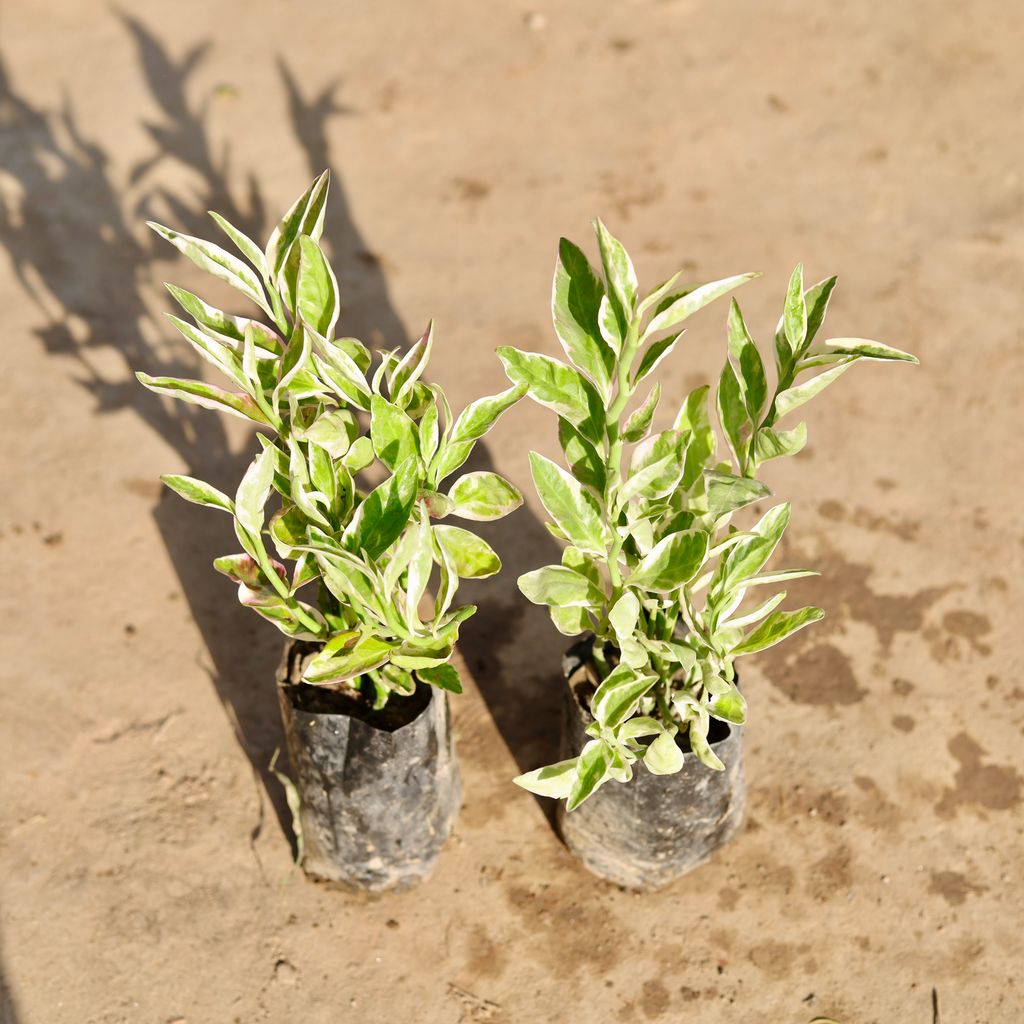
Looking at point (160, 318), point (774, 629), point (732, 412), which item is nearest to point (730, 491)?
point (732, 412)

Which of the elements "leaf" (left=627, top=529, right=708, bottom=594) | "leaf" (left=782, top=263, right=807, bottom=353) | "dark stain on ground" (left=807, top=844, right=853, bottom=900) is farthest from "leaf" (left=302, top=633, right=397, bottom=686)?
"dark stain on ground" (left=807, top=844, right=853, bottom=900)

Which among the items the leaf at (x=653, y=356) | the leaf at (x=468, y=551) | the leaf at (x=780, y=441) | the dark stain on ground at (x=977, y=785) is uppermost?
the leaf at (x=653, y=356)

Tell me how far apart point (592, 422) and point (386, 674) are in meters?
0.54

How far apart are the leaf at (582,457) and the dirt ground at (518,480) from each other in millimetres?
791

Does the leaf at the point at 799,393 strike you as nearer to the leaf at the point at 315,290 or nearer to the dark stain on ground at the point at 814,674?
the leaf at the point at 315,290

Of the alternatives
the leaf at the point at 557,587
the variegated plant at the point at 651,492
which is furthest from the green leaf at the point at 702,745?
the leaf at the point at 557,587

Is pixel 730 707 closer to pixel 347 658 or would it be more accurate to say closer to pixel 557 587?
pixel 557 587

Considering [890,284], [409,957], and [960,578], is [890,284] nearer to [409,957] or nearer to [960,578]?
[960,578]

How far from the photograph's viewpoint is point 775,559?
9.26ft

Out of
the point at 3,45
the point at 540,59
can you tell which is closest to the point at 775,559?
the point at 540,59

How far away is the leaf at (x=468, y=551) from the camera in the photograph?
193 centimetres

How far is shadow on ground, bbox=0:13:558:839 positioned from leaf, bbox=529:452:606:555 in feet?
2.49

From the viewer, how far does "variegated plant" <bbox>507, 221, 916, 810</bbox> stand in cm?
177

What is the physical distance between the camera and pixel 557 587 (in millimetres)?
1881
